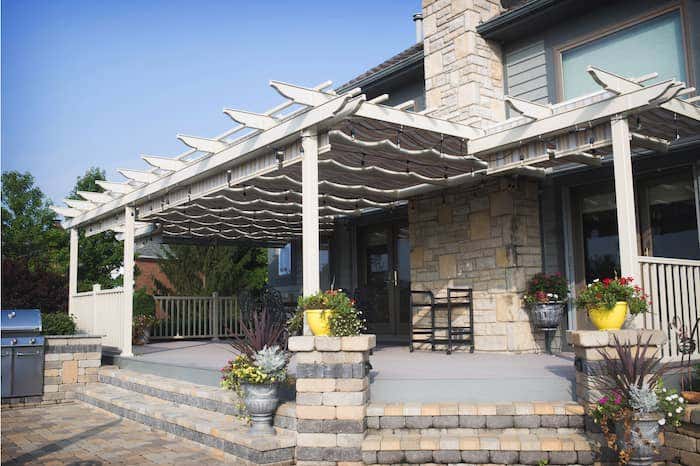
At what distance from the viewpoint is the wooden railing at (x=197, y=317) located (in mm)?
12438

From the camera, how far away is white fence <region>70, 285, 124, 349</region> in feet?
31.7

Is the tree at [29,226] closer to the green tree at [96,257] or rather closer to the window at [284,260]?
the green tree at [96,257]

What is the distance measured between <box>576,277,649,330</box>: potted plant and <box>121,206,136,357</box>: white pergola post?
6.92 metres

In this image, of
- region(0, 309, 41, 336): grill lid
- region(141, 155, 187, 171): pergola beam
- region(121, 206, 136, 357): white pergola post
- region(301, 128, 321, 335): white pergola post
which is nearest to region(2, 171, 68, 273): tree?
region(121, 206, 136, 357): white pergola post

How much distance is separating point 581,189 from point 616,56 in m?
1.63

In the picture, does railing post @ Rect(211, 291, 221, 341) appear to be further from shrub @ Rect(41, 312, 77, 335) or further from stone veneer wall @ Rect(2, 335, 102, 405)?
stone veneer wall @ Rect(2, 335, 102, 405)

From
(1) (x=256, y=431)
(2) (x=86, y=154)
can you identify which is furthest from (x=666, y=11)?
(2) (x=86, y=154)

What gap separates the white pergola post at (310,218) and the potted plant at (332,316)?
332 mm

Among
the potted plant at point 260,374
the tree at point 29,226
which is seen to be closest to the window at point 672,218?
the potted plant at point 260,374

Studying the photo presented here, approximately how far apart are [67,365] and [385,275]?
521 cm

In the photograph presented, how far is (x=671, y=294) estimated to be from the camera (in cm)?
543

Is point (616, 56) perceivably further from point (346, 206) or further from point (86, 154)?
point (86, 154)

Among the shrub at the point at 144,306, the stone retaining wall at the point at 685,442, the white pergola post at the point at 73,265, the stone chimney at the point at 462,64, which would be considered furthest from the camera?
the shrub at the point at 144,306

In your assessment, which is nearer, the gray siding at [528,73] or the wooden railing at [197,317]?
the gray siding at [528,73]
